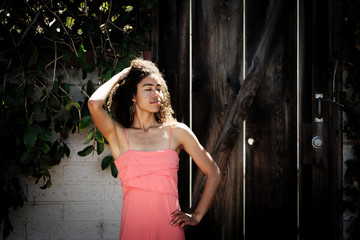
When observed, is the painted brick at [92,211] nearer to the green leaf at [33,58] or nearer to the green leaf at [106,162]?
the green leaf at [106,162]

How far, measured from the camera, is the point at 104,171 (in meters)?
2.42

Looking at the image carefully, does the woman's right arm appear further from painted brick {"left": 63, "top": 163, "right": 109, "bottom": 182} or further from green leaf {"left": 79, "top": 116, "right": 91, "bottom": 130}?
painted brick {"left": 63, "top": 163, "right": 109, "bottom": 182}

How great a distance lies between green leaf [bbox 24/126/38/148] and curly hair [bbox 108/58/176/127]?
0.51 meters

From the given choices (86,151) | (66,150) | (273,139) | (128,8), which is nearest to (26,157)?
(66,150)

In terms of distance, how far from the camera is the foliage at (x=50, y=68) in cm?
220

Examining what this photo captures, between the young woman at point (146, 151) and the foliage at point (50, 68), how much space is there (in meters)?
0.38

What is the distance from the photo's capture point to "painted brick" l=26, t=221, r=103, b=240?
7.86 ft

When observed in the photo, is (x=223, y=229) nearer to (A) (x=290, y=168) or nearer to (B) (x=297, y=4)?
(A) (x=290, y=168)

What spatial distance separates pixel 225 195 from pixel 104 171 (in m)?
0.86

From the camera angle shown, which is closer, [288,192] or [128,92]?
[128,92]

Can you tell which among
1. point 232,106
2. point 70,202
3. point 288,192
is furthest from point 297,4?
point 70,202

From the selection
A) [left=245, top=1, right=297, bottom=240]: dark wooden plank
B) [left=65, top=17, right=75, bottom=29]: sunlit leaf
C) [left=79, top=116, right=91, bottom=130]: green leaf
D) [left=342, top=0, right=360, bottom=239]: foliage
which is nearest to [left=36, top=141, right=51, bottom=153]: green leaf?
[left=79, top=116, right=91, bottom=130]: green leaf

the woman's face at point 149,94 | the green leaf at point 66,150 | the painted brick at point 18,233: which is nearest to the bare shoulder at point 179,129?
the woman's face at point 149,94

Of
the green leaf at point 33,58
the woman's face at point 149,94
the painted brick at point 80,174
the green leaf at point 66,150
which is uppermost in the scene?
the green leaf at point 33,58
